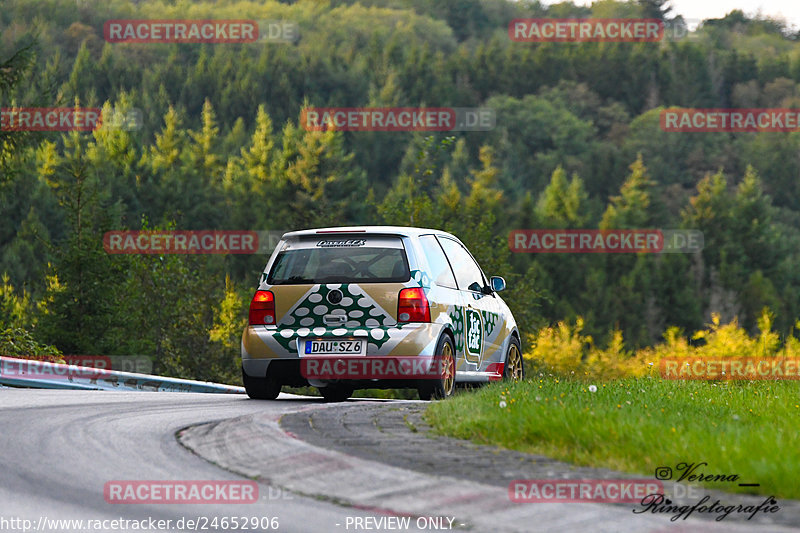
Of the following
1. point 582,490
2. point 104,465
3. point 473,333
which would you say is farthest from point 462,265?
point 582,490

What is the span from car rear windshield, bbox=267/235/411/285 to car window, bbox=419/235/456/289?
47 centimetres

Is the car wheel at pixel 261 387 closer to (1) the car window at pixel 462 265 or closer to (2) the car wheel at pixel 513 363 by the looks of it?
(1) the car window at pixel 462 265

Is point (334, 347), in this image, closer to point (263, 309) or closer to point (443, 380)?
point (263, 309)

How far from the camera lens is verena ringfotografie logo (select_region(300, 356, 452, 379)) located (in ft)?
39.7

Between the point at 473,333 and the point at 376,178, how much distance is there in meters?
139

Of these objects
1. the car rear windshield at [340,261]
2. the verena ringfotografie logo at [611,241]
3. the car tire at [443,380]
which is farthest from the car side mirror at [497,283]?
the verena ringfotografie logo at [611,241]

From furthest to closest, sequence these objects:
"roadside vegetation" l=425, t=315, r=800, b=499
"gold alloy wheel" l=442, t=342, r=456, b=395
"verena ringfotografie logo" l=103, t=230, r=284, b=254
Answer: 1. "verena ringfotografie logo" l=103, t=230, r=284, b=254
2. "gold alloy wheel" l=442, t=342, r=456, b=395
3. "roadside vegetation" l=425, t=315, r=800, b=499

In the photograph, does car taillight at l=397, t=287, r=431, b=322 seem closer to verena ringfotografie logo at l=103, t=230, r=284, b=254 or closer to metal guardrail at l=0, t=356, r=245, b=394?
metal guardrail at l=0, t=356, r=245, b=394

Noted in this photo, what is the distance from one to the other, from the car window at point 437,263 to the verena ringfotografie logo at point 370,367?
3.40 feet

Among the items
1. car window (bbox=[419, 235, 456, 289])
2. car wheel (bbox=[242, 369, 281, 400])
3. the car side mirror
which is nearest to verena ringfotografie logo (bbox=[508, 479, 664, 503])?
car window (bbox=[419, 235, 456, 289])

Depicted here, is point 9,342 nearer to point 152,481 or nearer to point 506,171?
point 152,481

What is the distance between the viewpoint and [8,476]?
23.3 feet

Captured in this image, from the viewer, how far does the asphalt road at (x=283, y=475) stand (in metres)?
5.80

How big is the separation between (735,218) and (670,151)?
40948 mm
